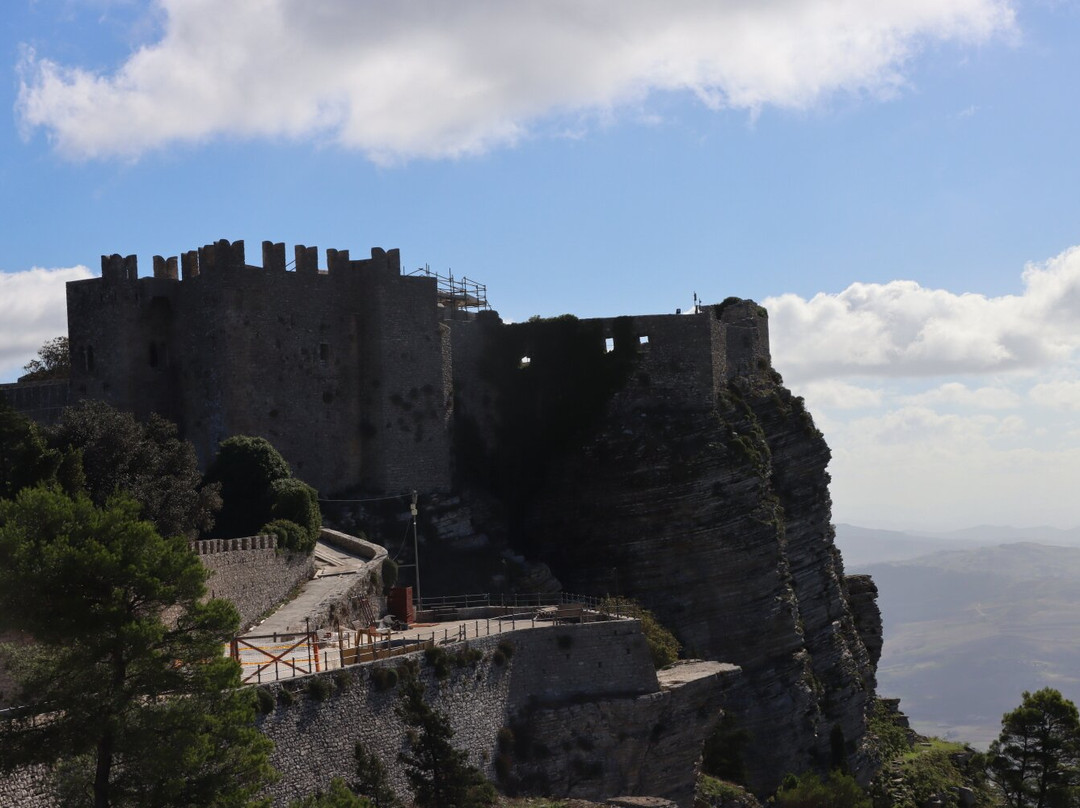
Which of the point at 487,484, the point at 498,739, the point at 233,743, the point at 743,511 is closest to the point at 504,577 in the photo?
the point at 487,484

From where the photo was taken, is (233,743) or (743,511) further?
(743,511)

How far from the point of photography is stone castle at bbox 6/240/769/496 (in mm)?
51094

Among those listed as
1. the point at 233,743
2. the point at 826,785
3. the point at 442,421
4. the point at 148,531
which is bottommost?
the point at 826,785

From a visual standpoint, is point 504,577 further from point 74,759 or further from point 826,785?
point 74,759

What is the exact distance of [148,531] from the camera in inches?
922

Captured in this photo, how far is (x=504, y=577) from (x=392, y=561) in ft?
21.8

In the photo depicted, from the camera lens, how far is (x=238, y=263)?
51125 mm

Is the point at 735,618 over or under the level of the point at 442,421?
under

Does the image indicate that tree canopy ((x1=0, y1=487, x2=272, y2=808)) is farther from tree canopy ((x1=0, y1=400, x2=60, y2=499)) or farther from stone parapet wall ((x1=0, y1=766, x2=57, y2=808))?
tree canopy ((x1=0, y1=400, x2=60, y2=499))

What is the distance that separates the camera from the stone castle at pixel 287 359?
168 ft

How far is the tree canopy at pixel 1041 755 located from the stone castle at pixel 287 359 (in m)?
22.4

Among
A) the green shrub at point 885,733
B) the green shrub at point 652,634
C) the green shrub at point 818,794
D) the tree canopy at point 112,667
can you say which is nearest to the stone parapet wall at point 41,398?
the green shrub at point 652,634

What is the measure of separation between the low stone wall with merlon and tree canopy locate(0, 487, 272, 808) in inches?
524

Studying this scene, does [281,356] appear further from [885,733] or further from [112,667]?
[885,733]
